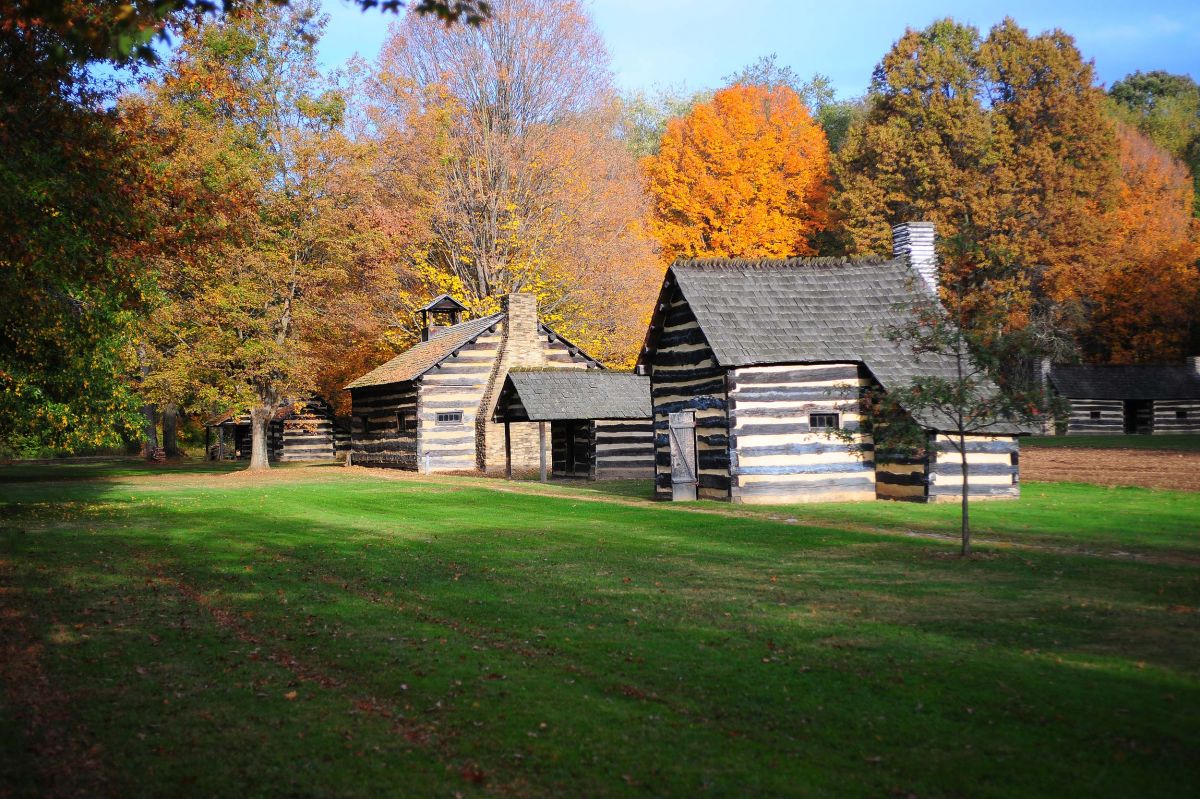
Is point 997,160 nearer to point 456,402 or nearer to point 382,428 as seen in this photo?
point 456,402

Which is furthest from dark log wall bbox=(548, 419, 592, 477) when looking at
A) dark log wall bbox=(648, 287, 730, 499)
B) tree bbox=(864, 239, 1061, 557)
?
tree bbox=(864, 239, 1061, 557)

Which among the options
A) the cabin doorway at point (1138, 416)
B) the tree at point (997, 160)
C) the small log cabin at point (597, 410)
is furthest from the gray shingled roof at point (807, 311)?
the cabin doorway at point (1138, 416)

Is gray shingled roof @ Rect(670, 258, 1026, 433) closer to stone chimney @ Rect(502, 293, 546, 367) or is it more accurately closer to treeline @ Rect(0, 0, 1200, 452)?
treeline @ Rect(0, 0, 1200, 452)

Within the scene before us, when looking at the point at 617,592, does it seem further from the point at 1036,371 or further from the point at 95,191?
the point at 1036,371

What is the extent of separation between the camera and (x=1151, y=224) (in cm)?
6188

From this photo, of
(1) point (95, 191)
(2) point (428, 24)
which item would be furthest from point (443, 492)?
(2) point (428, 24)

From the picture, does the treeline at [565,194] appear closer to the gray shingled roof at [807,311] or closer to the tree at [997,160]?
the tree at [997,160]

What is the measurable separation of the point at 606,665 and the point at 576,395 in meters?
27.1

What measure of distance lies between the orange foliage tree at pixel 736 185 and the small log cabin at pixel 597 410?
2026 cm

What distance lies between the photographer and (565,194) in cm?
4856

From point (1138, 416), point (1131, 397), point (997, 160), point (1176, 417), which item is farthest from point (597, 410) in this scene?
point (1176, 417)

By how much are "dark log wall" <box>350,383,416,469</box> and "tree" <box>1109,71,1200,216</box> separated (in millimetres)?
57429

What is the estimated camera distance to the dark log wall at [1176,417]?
60219 millimetres

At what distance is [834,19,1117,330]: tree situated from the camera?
52938 millimetres
